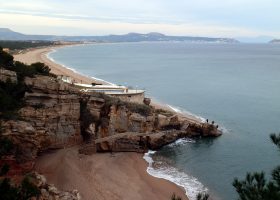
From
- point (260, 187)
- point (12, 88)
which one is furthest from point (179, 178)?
point (260, 187)

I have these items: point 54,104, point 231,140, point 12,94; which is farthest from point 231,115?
point 12,94

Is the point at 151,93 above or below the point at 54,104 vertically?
below

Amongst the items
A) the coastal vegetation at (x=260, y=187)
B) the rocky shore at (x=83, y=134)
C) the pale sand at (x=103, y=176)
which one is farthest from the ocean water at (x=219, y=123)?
the coastal vegetation at (x=260, y=187)

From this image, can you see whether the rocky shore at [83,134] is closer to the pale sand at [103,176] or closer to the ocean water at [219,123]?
the pale sand at [103,176]

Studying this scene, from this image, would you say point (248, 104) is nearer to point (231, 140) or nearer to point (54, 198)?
point (231, 140)

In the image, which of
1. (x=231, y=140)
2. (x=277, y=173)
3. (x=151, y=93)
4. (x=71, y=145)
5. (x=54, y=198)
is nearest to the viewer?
(x=277, y=173)

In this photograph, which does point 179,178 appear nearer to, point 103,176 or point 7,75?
point 103,176
